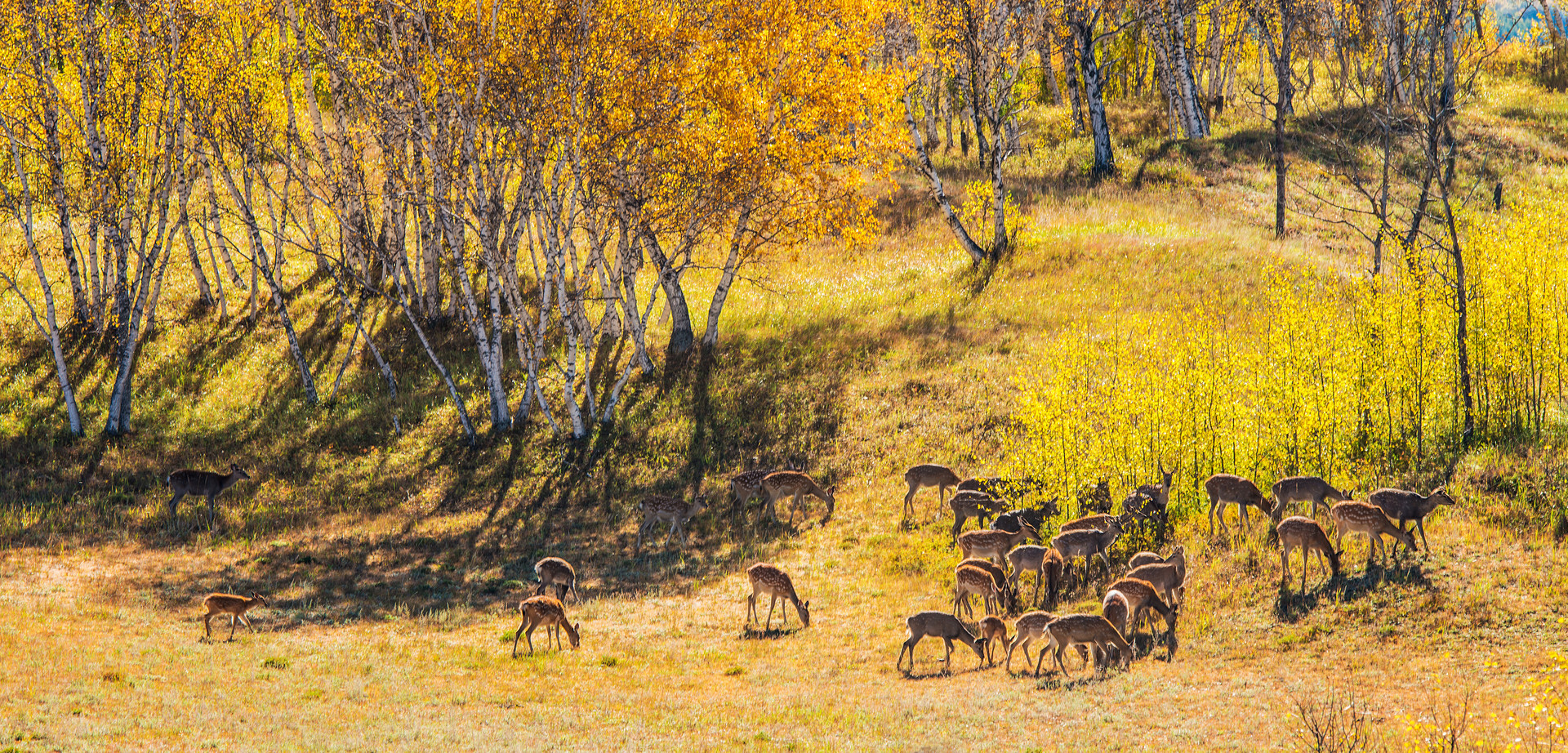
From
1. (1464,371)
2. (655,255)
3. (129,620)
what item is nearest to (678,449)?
(655,255)

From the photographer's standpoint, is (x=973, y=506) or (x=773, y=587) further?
(x=973, y=506)

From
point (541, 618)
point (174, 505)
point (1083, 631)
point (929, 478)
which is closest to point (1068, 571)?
point (1083, 631)

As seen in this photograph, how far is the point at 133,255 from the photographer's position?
42.8 metres

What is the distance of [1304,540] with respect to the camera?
595 inches

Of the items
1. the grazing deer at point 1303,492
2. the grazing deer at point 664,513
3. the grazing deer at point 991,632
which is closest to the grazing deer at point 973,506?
the grazing deer at point 1303,492

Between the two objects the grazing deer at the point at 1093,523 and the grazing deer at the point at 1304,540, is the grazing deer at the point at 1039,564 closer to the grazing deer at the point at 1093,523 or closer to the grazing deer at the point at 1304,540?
the grazing deer at the point at 1093,523

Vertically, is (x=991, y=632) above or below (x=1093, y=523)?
below

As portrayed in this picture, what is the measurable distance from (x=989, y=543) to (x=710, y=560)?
19.0 feet

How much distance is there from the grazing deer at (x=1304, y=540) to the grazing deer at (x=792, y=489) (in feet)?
30.4

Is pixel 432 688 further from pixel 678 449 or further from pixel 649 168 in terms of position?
pixel 649 168

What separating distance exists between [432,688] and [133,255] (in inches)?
1461

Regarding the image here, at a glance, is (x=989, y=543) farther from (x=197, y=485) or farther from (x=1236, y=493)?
(x=197, y=485)

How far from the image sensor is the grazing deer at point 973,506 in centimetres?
1970

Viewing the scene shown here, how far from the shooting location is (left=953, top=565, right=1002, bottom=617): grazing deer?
1584 cm
